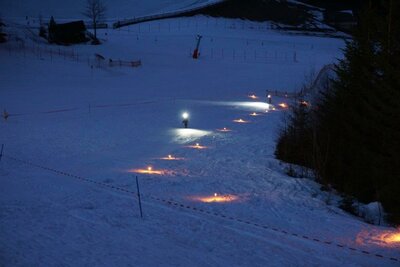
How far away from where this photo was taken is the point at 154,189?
12.9 metres

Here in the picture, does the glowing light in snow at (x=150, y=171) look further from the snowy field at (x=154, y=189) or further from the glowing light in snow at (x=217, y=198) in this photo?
the glowing light in snow at (x=217, y=198)

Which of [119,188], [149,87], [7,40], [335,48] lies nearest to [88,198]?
[119,188]

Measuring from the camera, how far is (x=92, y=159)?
54.6 ft

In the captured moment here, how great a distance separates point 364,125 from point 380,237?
597 cm

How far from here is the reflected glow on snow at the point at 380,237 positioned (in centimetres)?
967

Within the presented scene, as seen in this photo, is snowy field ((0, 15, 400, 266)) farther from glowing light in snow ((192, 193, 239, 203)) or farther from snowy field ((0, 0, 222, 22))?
snowy field ((0, 0, 222, 22))

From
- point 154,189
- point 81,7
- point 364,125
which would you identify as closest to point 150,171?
point 154,189

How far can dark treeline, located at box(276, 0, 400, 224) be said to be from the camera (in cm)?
1305

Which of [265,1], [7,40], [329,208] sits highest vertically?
[265,1]

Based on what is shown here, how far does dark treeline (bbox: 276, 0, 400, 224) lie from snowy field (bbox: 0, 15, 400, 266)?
4.47 ft

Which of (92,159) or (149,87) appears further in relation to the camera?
(149,87)

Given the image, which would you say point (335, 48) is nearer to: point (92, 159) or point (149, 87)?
point (149, 87)

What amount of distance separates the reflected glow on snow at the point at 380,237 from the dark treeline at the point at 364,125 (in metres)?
1.39

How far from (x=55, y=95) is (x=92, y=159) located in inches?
788
